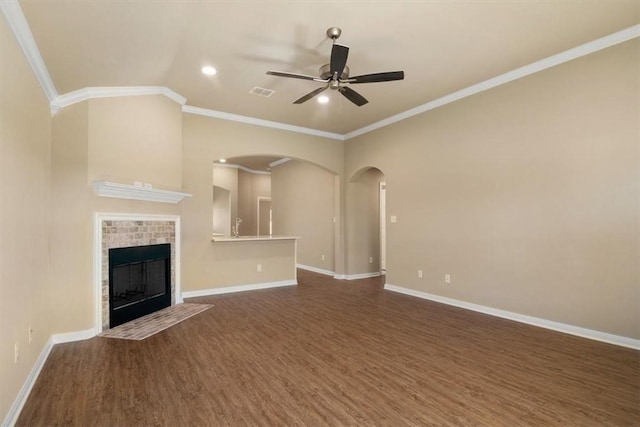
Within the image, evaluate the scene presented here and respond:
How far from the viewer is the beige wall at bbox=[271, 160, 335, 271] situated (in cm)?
808

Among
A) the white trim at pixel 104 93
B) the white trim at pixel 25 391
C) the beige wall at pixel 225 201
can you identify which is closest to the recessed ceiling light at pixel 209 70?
the white trim at pixel 104 93

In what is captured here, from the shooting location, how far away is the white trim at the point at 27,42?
206 cm

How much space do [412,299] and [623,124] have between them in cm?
351

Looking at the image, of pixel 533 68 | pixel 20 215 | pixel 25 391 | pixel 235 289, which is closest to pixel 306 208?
pixel 235 289

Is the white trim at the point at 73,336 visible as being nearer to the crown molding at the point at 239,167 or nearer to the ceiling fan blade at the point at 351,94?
the ceiling fan blade at the point at 351,94

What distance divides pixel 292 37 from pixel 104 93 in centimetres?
237

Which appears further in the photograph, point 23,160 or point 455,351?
point 455,351

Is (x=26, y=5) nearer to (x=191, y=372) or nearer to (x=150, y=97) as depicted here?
(x=150, y=97)

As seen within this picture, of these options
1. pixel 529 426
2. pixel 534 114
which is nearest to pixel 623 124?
pixel 534 114

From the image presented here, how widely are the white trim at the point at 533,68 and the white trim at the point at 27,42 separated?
493 cm

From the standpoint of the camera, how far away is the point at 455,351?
10.6 ft

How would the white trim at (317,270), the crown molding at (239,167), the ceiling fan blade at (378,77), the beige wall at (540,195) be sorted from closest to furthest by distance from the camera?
the ceiling fan blade at (378,77) < the beige wall at (540,195) < the white trim at (317,270) < the crown molding at (239,167)

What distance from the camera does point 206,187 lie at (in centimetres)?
558

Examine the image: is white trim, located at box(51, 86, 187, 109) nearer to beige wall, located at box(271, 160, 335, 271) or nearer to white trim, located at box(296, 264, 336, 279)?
beige wall, located at box(271, 160, 335, 271)
